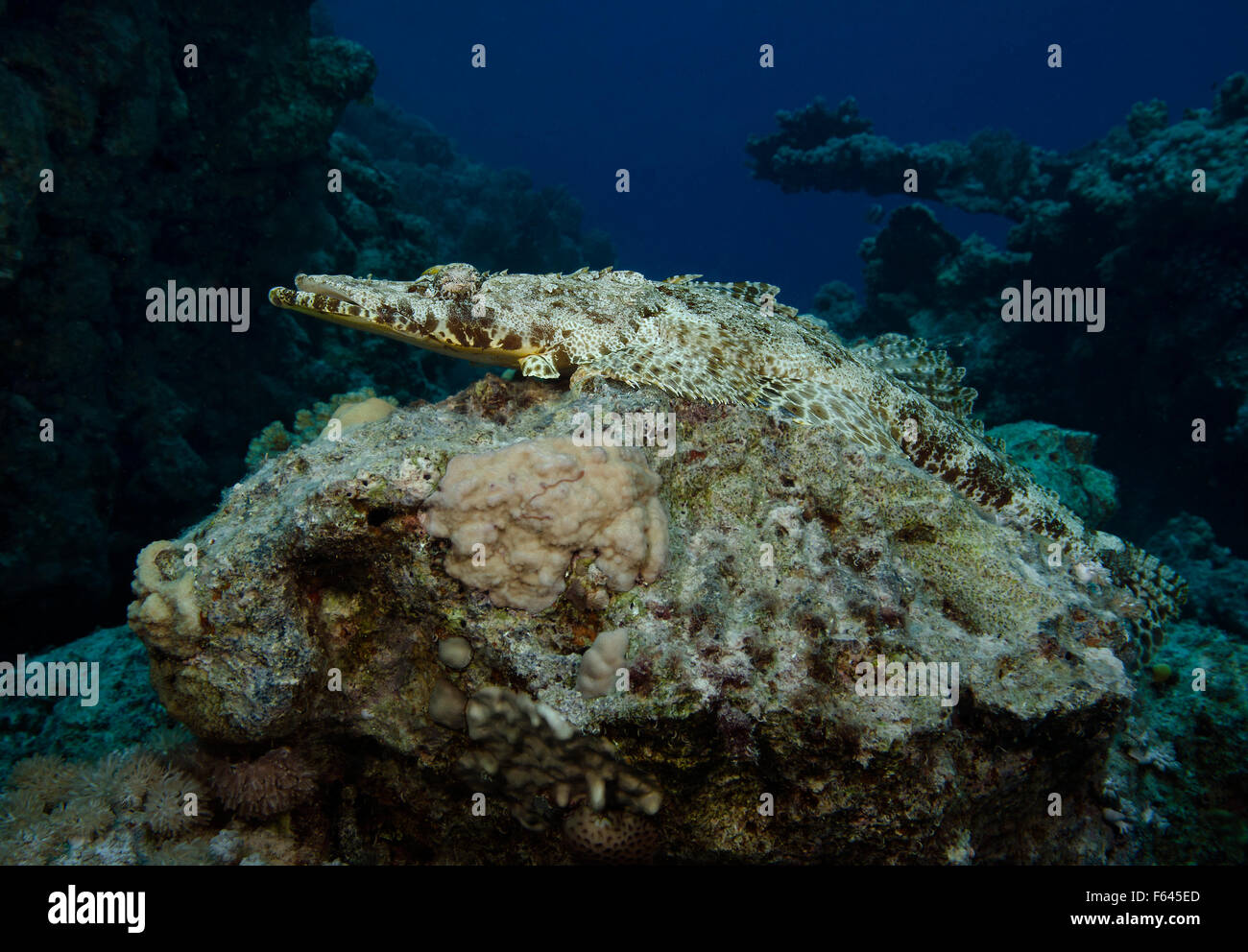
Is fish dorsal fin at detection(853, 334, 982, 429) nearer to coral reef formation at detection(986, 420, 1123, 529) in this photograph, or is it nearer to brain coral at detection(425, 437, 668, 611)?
brain coral at detection(425, 437, 668, 611)

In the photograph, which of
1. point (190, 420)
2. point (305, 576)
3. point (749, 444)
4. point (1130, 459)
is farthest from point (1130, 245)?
point (190, 420)

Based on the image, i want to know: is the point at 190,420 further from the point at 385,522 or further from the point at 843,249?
the point at 843,249

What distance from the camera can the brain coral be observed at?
99.4 inches

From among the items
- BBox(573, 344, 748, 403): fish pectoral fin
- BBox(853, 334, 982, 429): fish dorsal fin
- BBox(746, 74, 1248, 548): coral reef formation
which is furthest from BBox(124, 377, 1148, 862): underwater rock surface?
BBox(746, 74, 1248, 548): coral reef formation

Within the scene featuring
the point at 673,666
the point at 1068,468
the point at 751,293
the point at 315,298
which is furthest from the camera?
the point at 1068,468

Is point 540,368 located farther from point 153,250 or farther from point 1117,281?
point 1117,281

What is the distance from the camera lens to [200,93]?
32.1 feet

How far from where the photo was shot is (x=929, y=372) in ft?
15.9

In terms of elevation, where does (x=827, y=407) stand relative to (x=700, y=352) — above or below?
below

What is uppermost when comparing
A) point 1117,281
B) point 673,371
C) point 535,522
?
point 1117,281

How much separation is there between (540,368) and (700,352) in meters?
1.02

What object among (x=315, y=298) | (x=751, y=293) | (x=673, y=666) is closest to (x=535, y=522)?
(x=673, y=666)

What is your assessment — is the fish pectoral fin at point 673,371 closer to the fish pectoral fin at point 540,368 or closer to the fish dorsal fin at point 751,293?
the fish pectoral fin at point 540,368

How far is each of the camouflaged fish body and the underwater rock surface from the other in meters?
0.59
